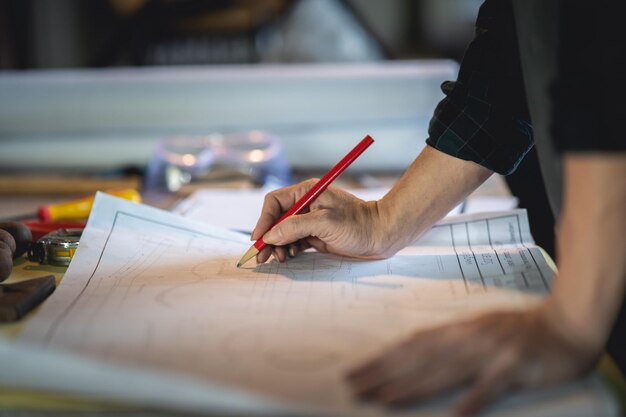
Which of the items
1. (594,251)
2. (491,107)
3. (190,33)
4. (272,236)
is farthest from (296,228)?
(190,33)

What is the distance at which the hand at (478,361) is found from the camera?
41cm

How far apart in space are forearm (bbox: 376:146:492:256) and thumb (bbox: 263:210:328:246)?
0.23 ft

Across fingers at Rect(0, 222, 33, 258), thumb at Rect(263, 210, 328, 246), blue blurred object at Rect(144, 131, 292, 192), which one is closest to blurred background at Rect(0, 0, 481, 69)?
blue blurred object at Rect(144, 131, 292, 192)

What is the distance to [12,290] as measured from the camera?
0.59 meters

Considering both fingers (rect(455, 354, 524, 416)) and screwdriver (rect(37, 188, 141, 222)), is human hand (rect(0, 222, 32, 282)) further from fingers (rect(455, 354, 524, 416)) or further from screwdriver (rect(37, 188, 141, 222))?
fingers (rect(455, 354, 524, 416))

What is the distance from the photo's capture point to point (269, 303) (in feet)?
1.90

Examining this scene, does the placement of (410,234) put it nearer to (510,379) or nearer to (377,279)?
(377,279)

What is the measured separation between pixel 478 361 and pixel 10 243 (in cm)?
52

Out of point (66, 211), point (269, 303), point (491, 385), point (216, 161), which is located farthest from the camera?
point (216, 161)

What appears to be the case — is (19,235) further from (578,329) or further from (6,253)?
(578,329)

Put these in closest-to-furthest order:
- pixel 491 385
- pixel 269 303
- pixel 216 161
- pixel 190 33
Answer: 1. pixel 491 385
2. pixel 269 303
3. pixel 216 161
4. pixel 190 33

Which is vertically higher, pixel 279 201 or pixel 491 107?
pixel 491 107

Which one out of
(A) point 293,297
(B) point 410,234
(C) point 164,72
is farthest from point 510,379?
(C) point 164,72

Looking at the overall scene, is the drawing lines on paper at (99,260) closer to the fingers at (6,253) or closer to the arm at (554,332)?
the fingers at (6,253)
